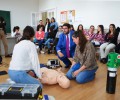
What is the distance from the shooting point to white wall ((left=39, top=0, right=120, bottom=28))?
5.86 metres

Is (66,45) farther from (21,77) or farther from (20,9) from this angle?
(20,9)

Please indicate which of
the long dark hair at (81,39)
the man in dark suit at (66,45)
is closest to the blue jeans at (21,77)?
the long dark hair at (81,39)

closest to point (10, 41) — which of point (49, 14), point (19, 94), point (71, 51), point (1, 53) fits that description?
point (1, 53)

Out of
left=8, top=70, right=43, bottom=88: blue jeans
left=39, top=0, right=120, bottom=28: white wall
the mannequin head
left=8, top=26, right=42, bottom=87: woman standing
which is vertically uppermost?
left=39, top=0, right=120, bottom=28: white wall

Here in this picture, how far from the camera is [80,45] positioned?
319cm

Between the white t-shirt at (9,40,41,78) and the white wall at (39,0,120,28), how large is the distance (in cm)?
409

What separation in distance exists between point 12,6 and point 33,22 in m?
1.51

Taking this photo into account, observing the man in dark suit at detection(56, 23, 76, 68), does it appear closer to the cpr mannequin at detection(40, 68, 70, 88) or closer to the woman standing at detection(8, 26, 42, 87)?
the cpr mannequin at detection(40, 68, 70, 88)

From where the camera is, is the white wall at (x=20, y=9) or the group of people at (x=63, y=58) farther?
the white wall at (x=20, y=9)

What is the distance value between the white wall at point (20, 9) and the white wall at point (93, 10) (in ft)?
7.04

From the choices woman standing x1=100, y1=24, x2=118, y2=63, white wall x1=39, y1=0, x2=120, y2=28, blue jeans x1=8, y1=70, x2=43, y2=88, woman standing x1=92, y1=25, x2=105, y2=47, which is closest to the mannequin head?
blue jeans x1=8, y1=70, x2=43, y2=88

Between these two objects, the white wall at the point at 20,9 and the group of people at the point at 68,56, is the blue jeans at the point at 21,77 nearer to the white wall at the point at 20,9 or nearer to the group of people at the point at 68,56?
the group of people at the point at 68,56

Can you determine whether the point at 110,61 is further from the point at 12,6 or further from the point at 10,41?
the point at 12,6

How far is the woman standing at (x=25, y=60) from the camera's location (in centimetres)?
238
